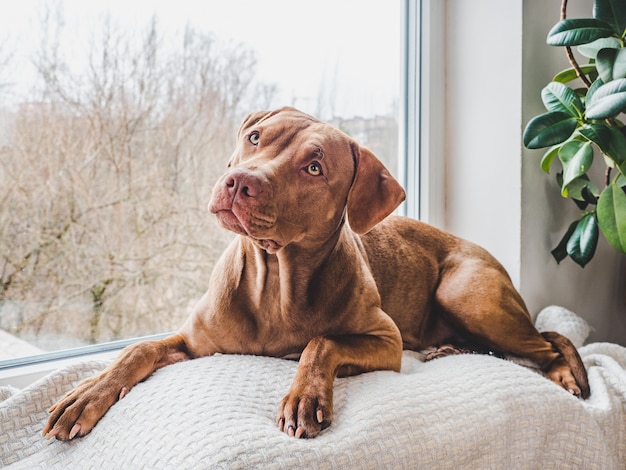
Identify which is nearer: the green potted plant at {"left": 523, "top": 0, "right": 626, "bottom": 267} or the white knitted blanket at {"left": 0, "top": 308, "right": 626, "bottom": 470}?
the white knitted blanket at {"left": 0, "top": 308, "right": 626, "bottom": 470}

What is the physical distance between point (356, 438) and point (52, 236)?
105 cm

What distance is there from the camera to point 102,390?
126 centimetres

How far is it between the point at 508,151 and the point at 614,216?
450 millimetres

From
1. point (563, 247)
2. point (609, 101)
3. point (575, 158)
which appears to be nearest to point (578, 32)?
point (609, 101)

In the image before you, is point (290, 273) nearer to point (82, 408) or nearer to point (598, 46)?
point (82, 408)

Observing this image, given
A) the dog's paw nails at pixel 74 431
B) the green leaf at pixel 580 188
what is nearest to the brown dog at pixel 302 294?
the dog's paw nails at pixel 74 431

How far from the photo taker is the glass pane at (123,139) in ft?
5.27

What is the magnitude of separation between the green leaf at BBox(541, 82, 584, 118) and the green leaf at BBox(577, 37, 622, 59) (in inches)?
5.3

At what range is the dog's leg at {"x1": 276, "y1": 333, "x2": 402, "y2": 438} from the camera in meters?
1.12

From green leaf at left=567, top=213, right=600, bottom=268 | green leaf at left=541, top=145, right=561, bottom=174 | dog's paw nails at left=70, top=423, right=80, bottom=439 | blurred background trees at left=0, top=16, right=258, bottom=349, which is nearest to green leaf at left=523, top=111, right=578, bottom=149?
green leaf at left=541, top=145, right=561, bottom=174

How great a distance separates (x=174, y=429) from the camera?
109 cm

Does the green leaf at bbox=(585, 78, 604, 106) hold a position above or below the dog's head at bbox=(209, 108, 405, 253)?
above

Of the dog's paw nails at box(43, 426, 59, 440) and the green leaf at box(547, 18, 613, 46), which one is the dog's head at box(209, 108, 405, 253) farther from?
the green leaf at box(547, 18, 613, 46)

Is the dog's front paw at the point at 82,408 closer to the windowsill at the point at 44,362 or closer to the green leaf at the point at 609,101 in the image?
the windowsill at the point at 44,362
